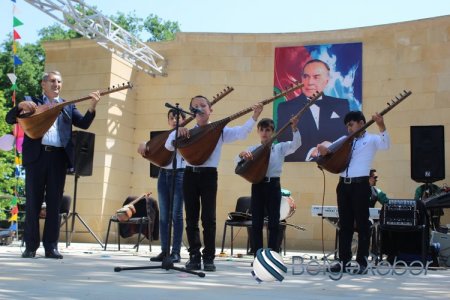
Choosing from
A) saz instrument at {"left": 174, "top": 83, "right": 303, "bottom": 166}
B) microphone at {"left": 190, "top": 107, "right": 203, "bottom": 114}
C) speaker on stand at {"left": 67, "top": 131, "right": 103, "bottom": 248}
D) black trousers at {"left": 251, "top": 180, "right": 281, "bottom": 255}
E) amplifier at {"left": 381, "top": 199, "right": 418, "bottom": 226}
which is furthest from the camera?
speaker on stand at {"left": 67, "top": 131, "right": 103, "bottom": 248}

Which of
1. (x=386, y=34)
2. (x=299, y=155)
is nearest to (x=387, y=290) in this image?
(x=299, y=155)

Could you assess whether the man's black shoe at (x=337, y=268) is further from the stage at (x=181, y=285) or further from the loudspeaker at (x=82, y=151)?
the loudspeaker at (x=82, y=151)

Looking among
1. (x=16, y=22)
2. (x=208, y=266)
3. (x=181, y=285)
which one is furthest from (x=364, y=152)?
(x=16, y=22)

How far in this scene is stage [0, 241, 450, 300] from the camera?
2801 mm

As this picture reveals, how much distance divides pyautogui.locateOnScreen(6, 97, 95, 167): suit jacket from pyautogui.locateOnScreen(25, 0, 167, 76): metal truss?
13.3 ft

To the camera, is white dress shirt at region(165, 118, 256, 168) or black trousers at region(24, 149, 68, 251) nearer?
white dress shirt at region(165, 118, 256, 168)

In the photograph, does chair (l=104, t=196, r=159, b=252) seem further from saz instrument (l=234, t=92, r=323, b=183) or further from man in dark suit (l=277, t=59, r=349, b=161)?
saz instrument (l=234, t=92, r=323, b=183)

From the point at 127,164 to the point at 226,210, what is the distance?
2056 millimetres

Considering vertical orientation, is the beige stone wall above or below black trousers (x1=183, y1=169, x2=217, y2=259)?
above

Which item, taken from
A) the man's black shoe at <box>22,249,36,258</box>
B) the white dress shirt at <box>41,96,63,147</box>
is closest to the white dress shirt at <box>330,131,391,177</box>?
the white dress shirt at <box>41,96,63,147</box>

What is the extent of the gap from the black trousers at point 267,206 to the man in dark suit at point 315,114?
4.72 metres

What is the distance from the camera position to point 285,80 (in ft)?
33.3

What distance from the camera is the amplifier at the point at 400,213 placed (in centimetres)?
582

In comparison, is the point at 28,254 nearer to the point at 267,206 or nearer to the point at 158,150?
the point at 158,150
